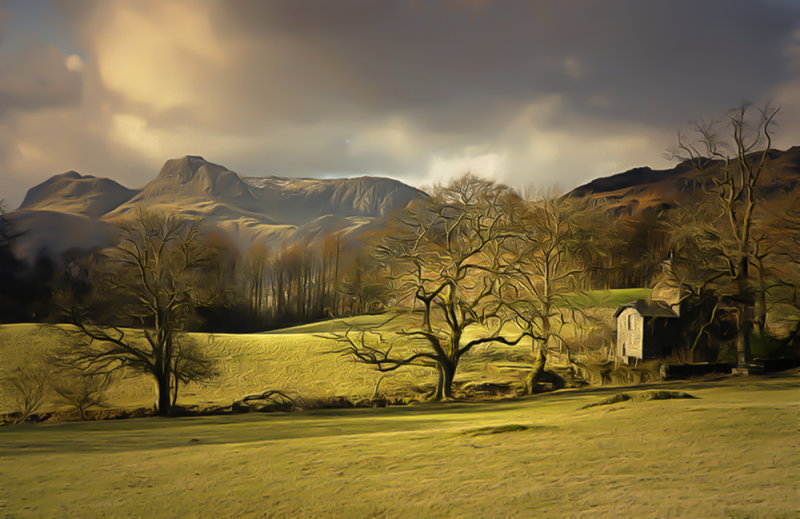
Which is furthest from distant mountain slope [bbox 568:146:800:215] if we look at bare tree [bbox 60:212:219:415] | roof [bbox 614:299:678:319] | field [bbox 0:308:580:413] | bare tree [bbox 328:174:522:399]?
bare tree [bbox 60:212:219:415]

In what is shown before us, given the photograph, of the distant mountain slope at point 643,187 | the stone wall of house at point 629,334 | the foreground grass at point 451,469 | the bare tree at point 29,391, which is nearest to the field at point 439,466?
the foreground grass at point 451,469

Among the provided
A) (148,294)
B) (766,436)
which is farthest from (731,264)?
(148,294)

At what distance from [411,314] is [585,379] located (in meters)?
12.4

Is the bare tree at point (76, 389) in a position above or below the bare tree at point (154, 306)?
below

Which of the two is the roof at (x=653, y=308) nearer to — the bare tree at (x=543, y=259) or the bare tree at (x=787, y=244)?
the bare tree at (x=543, y=259)

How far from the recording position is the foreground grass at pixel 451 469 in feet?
25.7

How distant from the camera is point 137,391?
37.2m

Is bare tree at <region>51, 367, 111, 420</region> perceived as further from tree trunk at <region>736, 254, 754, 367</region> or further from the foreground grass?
tree trunk at <region>736, 254, 754, 367</region>

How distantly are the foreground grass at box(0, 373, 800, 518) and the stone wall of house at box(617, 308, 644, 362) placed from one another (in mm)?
23265

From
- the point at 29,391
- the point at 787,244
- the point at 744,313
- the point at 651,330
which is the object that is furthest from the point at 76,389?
the point at 787,244

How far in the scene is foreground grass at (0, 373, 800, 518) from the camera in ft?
25.7

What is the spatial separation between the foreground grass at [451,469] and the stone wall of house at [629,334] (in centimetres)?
2326

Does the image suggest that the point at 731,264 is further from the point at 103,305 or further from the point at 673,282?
the point at 103,305

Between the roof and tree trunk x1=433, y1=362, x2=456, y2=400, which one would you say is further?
the roof
